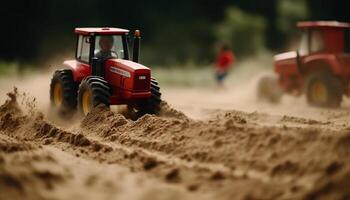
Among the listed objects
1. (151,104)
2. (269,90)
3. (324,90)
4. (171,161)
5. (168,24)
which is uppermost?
(168,24)

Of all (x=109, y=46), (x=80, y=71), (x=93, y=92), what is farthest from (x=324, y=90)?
(x=93, y=92)

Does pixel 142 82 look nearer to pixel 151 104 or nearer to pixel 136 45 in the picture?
pixel 151 104

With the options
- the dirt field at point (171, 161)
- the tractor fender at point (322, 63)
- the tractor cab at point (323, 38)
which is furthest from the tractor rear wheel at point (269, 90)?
the dirt field at point (171, 161)

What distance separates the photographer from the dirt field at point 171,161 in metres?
6.62

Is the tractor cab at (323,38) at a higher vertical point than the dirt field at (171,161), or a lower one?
higher

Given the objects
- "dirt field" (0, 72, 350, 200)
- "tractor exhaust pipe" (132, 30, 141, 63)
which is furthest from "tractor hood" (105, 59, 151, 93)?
"dirt field" (0, 72, 350, 200)

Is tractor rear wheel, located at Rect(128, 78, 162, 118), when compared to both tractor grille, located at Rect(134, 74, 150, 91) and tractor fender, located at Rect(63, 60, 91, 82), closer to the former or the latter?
tractor grille, located at Rect(134, 74, 150, 91)

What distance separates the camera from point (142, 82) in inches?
442

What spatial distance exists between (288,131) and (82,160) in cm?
279

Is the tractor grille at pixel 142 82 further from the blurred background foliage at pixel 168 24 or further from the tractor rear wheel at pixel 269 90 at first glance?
the blurred background foliage at pixel 168 24

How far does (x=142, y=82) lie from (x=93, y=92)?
0.91 m

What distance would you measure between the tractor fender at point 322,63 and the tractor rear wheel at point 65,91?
21.3 feet

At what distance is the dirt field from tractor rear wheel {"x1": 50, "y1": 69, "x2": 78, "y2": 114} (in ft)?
3.04

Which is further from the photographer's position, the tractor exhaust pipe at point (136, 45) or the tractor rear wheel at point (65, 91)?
the tractor rear wheel at point (65, 91)
